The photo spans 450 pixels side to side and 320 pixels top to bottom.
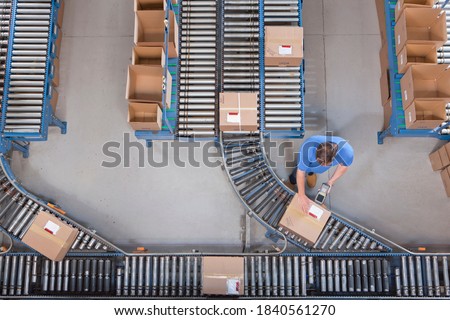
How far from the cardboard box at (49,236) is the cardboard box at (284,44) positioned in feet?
11.6

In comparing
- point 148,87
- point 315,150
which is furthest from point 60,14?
point 315,150

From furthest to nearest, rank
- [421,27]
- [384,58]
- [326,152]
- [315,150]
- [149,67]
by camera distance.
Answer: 1. [384,58]
2. [421,27]
3. [149,67]
4. [315,150]
5. [326,152]

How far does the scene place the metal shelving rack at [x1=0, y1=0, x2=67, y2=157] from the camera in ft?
18.2

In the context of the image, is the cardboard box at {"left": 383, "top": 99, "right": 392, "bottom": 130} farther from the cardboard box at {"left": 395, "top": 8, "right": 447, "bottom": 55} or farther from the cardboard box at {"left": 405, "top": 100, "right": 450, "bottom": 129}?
the cardboard box at {"left": 395, "top": 8, "right": 447, "bottom": 55}

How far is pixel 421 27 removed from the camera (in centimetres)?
563

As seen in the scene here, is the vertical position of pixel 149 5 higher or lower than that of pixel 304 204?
higher

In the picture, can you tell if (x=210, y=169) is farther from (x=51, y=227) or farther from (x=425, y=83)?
(x=425, y=83)

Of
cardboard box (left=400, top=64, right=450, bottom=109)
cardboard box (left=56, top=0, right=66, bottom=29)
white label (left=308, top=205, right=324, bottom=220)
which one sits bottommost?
white label (left=308, top=205, right=324, bottom=220)

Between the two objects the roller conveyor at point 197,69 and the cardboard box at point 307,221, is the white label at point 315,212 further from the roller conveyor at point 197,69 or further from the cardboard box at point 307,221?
the roller conveyor at point 197,69

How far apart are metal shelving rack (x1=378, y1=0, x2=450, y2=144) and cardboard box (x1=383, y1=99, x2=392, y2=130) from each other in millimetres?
200

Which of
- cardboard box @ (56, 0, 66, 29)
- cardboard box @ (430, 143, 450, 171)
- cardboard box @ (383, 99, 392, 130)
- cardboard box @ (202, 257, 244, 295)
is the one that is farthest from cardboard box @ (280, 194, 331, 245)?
cardboard box @ (56, 0, 66, 29)

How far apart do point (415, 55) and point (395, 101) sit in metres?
0.67

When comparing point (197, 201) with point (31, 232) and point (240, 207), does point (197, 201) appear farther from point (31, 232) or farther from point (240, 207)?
point (31, 232)

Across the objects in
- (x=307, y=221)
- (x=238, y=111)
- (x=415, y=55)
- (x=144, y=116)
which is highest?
(x=415, y=55)
